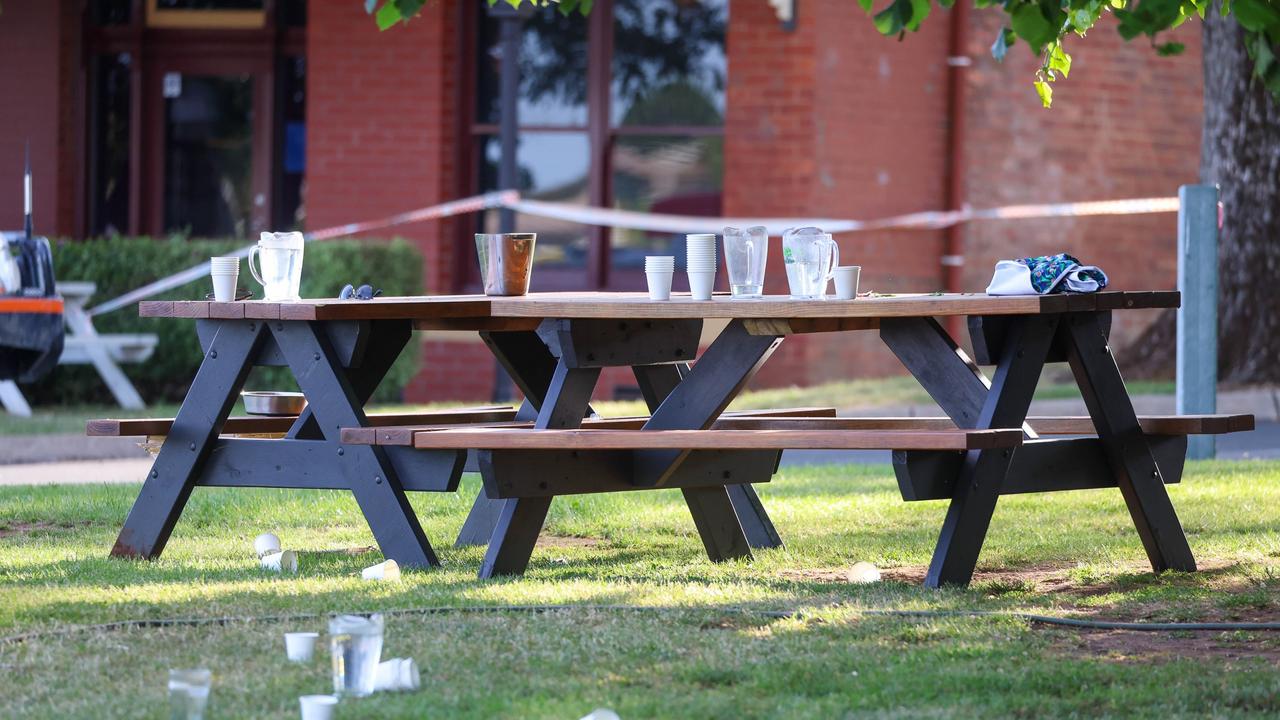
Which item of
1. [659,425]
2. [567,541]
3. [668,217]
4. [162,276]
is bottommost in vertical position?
[567,541]

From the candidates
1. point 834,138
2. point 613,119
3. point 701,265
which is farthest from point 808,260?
point 613,119

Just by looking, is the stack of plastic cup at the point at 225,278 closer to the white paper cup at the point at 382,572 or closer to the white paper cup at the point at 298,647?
the white paper cup at the point at 382,572

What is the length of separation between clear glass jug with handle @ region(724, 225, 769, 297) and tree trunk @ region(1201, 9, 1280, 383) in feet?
26.6

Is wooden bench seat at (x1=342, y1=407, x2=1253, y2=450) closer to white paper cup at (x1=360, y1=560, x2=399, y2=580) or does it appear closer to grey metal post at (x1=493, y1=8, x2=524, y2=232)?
white paper cup at (x1=360, y1=560, x2=399, y2=580)

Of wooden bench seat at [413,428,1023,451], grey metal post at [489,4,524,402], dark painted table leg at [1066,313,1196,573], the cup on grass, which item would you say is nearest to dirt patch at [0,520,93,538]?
wooden bench seat at [413,428,1023,451]

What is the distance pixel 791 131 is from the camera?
47.7 feet

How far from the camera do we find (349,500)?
26.3 ft

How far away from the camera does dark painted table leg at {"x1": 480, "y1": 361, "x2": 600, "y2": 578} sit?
5723mm

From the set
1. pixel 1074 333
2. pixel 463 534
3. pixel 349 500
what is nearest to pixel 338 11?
pixel 349 500

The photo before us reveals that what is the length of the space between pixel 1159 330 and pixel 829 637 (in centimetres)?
1098

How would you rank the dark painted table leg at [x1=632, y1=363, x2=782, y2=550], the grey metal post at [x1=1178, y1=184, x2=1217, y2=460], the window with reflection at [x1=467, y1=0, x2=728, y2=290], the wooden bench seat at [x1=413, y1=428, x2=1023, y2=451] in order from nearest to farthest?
the wooden bench seat at [x1=413, y1=428, x2=1023, y2=451] < the dark painted table leg at [x1=632, y1=363, x2=782, y2=550] < the grey metal post at [x1=1178, y1=184, x2=1217, y2=460] < the window with reflection at [x1=467, y1=0, x2=728, y2=290]

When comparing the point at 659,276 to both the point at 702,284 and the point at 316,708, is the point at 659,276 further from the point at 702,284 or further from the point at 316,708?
the point at 316,708

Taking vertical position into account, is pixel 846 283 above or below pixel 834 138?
below

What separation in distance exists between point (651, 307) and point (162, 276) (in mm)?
9752
